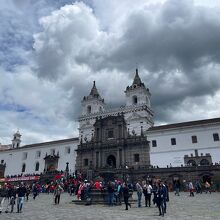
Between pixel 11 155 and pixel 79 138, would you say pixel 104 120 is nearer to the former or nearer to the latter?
pixel 79 138

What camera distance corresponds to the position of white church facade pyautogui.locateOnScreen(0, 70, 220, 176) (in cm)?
4012

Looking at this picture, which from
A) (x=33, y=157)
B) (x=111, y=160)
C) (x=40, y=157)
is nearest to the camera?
(x=111, y=160)

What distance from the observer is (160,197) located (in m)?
12.7

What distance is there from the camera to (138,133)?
46.6 m

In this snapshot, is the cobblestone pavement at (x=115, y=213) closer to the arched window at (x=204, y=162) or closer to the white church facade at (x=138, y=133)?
the arched window at (x=204, y=162)

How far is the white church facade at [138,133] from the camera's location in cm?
4012

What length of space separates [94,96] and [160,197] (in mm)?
45920

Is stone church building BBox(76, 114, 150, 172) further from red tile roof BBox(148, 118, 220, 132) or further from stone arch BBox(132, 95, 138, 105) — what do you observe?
stone arch BBox(132, 95, 138, 105)

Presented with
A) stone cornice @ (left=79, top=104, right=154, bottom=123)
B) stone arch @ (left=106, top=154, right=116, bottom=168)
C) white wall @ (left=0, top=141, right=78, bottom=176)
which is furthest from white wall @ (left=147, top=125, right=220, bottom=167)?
white wall @ (left=0, top=141, right=78, bottom=176)

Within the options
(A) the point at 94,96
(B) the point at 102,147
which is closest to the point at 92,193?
(B) the point at 102,147

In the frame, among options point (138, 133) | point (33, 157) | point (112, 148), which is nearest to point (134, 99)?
point (138, 133)

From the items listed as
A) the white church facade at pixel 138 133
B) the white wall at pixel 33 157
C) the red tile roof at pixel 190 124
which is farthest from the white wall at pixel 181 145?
the white wall at pixel 33 157

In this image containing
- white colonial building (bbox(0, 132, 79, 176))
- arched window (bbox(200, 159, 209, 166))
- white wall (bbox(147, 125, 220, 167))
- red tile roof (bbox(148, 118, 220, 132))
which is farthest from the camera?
white colonial building (bbox(0, 132, 79, 176))

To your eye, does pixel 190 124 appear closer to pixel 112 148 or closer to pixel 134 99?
pixel 134 99
